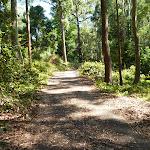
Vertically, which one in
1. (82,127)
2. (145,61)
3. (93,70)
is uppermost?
(145,61)

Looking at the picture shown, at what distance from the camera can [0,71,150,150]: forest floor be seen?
10.6 feet

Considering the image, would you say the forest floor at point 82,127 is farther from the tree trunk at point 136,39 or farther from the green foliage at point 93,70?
the green foliage at point 93,70

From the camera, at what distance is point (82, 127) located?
4066mm

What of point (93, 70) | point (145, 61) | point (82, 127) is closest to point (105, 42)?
point (93, 70)

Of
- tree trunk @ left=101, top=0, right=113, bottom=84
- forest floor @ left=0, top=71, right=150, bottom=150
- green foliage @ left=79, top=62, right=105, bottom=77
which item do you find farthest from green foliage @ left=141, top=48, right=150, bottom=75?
forest floor @ left=0, top=71, right=150, bottom=150

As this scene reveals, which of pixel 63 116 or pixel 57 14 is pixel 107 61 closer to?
pixel 63 116

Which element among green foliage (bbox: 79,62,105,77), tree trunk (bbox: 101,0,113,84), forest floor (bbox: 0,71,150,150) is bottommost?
forest floor (bbox: 0,71,150,150)

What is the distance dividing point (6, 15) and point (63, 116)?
14.1 feet

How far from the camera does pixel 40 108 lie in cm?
562

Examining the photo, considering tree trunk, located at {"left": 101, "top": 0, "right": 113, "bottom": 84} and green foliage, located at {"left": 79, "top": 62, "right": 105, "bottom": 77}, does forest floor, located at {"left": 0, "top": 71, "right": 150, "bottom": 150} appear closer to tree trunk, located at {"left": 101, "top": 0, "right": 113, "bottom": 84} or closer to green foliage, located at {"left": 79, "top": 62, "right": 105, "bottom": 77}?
tree trunk, located at {"left": 101, "top": 0, "right": 113, "bottom": 84}

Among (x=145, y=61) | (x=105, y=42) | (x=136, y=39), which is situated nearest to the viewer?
(x=105, y=42)

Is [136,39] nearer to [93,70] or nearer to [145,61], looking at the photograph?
[93,70]

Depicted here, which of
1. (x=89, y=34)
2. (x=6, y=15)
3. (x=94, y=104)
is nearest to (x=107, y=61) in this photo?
(x=94, y=104)

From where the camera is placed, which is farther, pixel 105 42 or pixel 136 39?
pixel 136 39
